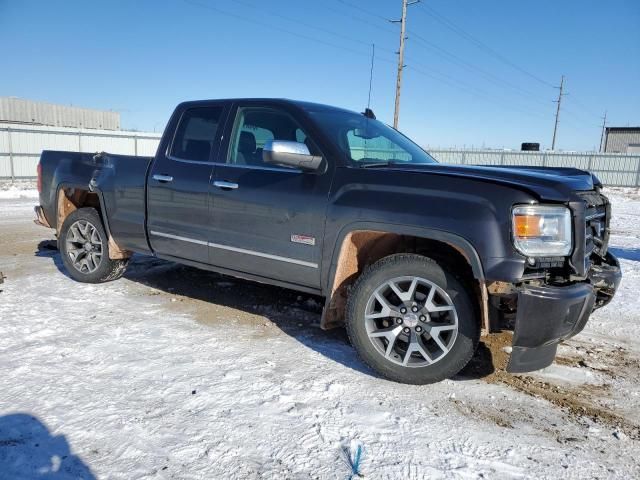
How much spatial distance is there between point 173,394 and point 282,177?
172 centimetres

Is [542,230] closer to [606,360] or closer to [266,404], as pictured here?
[606,360]

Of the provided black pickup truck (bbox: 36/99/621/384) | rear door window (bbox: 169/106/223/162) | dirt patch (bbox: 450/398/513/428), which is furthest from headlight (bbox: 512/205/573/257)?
rear door window (bbox: 169/106/223/162)

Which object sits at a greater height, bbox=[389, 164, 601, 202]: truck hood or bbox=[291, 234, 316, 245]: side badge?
bbox=[389, 164, 601, 202]: truck hood

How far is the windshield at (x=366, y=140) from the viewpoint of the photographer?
3.72 metres

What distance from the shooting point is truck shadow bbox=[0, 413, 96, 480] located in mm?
2238

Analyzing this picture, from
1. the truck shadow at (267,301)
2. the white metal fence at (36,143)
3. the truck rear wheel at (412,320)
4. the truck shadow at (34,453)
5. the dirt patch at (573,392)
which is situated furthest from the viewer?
the white metal fence at (36,143)

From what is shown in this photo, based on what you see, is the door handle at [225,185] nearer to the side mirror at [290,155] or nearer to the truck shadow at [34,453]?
the side mirror at [290,155]

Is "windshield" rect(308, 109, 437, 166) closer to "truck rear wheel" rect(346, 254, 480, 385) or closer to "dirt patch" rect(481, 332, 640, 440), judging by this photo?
"truck rear wheel" rect(346, 254, 480, 385)

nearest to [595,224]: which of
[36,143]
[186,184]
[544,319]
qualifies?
[544,319]

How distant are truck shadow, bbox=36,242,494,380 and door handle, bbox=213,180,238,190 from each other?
49.3 inches

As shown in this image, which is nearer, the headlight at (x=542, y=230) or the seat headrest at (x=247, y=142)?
the headlight at (x=542, y=230)

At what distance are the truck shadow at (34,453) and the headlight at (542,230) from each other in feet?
8.40

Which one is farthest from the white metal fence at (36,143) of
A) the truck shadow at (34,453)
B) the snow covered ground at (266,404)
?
the truck shadow at (34,453)

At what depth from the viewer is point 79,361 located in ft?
11.1
